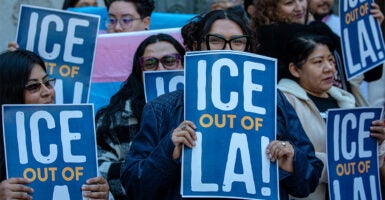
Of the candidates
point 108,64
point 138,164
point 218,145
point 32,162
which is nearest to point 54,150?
point 32,162

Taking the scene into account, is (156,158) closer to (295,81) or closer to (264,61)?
(264,61)

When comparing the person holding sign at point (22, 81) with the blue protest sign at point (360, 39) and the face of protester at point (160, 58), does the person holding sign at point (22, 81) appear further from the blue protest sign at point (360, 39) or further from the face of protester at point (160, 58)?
the blue protest sign at point (360, 39)

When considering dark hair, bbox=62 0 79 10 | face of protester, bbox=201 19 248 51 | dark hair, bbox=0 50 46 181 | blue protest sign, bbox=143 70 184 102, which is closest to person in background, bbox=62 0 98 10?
dark hair, bbox=62 0 79 10

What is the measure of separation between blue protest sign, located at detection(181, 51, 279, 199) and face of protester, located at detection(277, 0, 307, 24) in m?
2.20

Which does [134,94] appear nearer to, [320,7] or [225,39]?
[225,39]

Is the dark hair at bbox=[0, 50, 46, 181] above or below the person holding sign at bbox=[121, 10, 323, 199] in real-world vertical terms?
above

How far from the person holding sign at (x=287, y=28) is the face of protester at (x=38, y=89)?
1.64 metres

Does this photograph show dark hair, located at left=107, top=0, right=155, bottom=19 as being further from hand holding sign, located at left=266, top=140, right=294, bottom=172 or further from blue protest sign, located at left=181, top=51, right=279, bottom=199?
hand holding sign, located at left=266, top=140, right=294, bottom=172

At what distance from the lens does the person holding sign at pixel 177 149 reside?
4387 mm

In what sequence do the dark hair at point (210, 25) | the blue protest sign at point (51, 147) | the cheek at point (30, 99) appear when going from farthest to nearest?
1. the cheek at point (30, 99)
2. the dark hair at point (210, 25)
3. the blue protest sign at point (51, 147)

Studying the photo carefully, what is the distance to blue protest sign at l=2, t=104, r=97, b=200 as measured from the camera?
15.4 ft

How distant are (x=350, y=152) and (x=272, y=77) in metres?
0.98

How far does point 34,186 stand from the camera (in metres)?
4.68

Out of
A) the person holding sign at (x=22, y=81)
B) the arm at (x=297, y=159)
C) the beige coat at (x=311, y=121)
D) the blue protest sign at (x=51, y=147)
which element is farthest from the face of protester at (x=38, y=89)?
the beige coat at (x=311, y=121)
